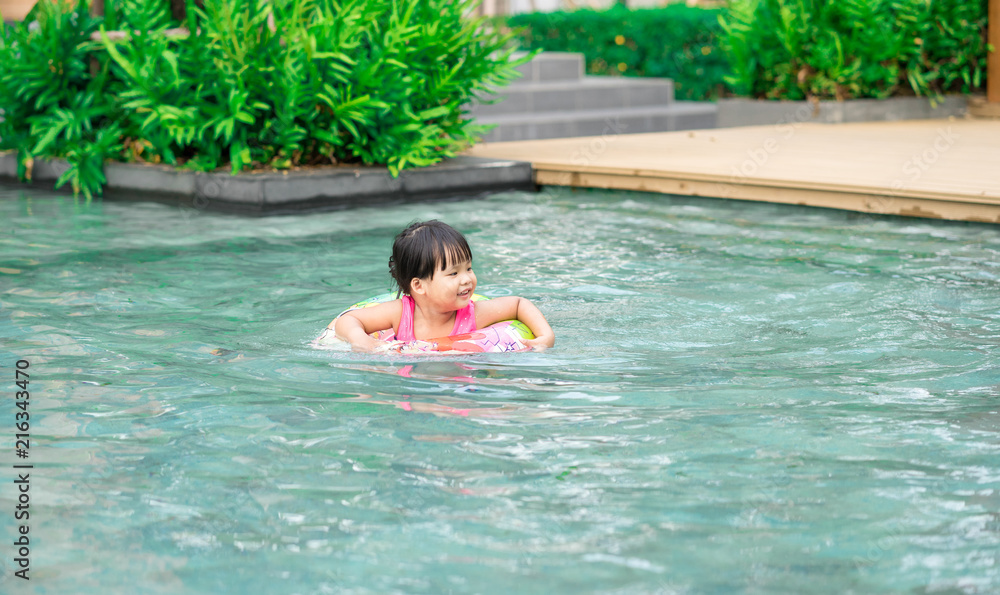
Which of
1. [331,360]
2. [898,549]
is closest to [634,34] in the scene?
[331,360]

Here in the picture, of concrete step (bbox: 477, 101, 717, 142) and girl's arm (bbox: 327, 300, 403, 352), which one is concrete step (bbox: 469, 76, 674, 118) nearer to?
concrete step (bbox: 477, 101, 717, 142)

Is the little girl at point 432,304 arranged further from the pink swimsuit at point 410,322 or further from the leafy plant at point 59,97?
the leafy plant at point 59,97

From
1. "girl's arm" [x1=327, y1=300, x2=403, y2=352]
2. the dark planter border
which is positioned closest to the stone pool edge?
"girl's arm" [x1=327, y1=300, x2=403, y2=352]

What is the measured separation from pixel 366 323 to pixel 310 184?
15.1 feet

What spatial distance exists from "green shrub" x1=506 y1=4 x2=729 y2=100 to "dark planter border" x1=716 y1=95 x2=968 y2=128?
78.0 inches

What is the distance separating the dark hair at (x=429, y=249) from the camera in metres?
4.75

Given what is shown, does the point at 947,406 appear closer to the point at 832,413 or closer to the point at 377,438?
the point at 832,413

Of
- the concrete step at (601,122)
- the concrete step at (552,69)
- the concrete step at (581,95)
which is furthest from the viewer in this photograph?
the concrete step at (552,69)

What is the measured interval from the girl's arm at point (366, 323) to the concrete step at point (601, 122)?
8059 mm

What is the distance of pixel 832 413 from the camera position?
13.3ft

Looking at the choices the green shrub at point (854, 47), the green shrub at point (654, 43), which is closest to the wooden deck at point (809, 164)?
the green shrub at point (854, 47)

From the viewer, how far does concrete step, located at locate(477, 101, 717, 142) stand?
1355cm

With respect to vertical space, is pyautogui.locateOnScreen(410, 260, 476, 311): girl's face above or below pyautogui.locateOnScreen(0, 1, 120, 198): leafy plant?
below

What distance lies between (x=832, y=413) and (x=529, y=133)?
390 inches
